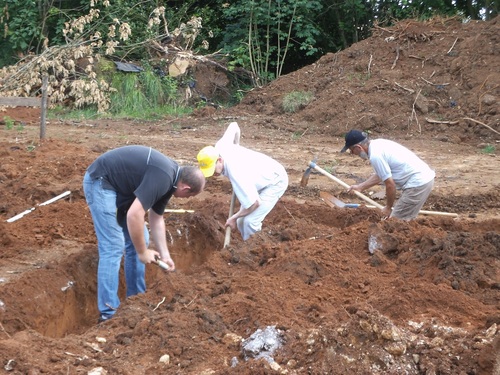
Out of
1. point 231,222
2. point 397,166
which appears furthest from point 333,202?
point 231,222

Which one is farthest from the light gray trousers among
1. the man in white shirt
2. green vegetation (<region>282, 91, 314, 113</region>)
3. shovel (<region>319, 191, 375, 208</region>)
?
green vegetation (<region>282, 91, 314, 113</region>)

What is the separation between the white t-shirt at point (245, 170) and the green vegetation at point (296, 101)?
354 inches

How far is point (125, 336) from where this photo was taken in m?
4.79

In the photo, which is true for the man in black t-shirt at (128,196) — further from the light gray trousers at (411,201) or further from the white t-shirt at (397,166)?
the light gray trousers at (411,201)

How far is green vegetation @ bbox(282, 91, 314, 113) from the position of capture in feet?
53.0

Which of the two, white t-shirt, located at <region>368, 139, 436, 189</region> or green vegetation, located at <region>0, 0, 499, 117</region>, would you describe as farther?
green vegetation, located at <region>0, 0, 499, 117</region>

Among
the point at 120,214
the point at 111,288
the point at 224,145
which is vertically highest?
the point at 224,145

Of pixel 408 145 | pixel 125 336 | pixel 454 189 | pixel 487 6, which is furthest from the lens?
pixel 487 6

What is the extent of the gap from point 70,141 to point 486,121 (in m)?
8.40

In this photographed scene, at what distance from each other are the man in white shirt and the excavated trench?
0.91 meters

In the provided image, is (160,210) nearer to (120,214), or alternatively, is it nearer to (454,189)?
(120,214)

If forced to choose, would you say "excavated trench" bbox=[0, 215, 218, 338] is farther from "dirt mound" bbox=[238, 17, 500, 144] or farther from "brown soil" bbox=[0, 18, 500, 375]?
"dirt mound" bbox=[238, 17, 500, 144]


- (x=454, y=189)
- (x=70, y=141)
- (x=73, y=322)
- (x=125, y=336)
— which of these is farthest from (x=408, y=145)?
(x=125, y=336)

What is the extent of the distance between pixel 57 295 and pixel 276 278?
7.10 feet
